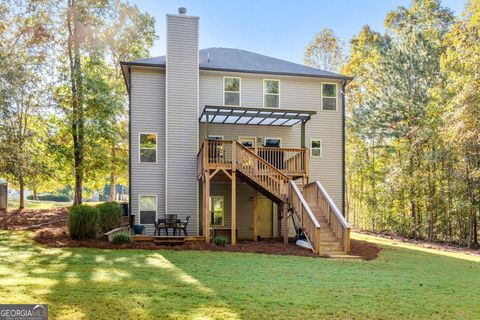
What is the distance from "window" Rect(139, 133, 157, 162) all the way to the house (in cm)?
4

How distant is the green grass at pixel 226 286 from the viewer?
5355mm

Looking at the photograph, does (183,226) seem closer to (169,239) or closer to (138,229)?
(138,229)

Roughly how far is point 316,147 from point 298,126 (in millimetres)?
1296

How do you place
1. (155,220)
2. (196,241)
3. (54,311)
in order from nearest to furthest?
1. (54,311)
2. (196,241)
3. (155,220)

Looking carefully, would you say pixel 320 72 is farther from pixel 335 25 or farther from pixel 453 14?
pixel 335 25

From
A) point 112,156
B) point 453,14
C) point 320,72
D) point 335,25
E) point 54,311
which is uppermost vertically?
point 335,25

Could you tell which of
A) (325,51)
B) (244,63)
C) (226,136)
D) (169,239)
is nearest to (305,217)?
(169,239)

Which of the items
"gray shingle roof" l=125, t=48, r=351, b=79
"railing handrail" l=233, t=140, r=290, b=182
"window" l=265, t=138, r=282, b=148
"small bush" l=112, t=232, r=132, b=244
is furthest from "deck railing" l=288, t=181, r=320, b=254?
"gray shingle roof" l=125, t=48, r=351, b=79

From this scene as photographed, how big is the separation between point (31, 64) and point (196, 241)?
13.3m

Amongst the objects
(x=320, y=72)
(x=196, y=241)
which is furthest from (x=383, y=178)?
(x=196, y=241)

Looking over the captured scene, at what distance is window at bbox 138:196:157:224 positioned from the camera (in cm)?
1574

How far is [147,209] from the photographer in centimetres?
1584

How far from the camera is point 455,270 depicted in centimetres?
991

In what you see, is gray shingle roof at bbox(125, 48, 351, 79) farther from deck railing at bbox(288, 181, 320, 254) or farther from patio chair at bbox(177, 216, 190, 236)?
patio chair at bbox(177, 216, 190, 236)
